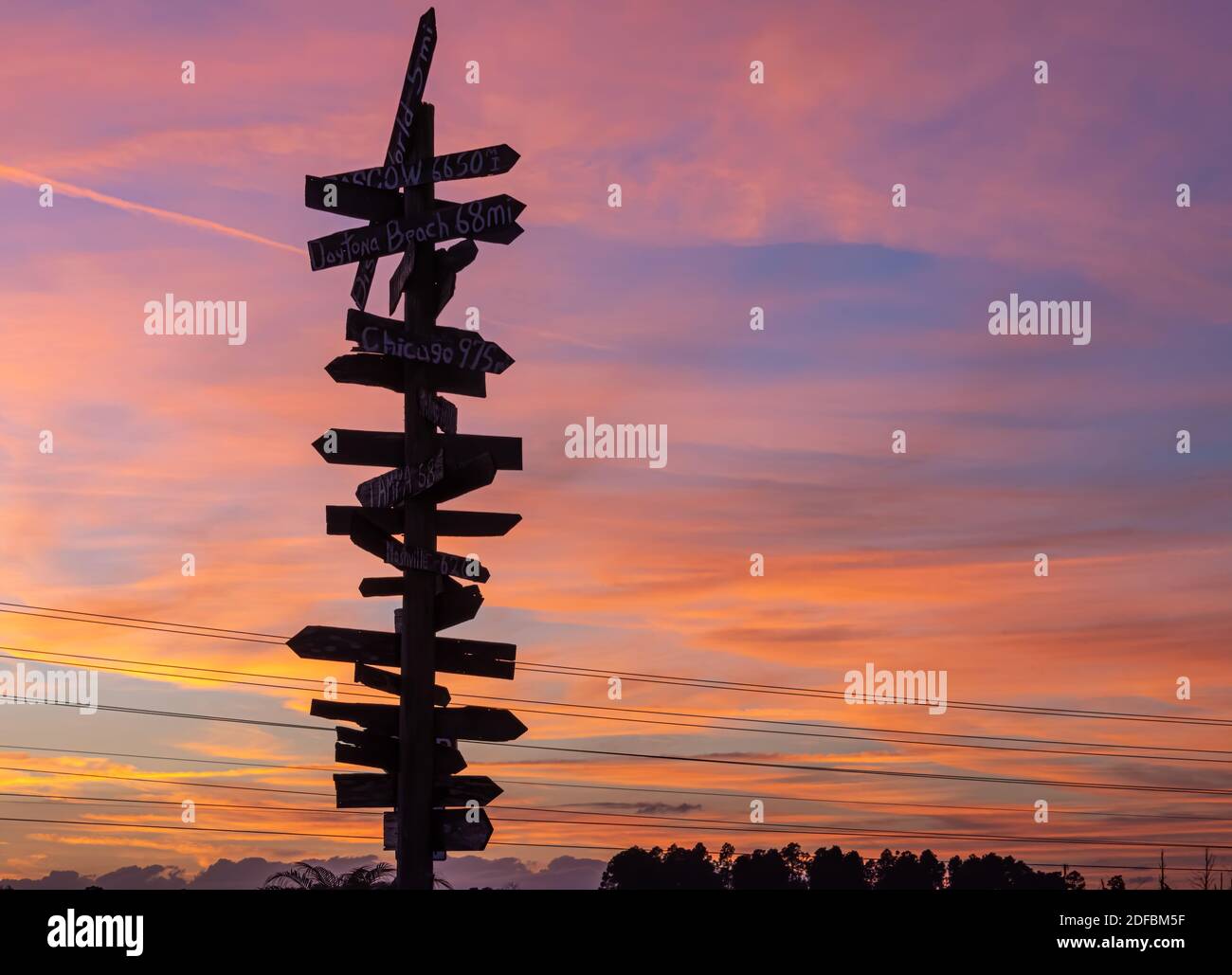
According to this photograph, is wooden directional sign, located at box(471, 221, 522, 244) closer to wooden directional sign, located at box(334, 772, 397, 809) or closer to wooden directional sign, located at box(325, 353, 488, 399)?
wooden directional sign, located at box(325, 353, 488, 399)

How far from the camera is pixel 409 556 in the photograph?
15383 mm

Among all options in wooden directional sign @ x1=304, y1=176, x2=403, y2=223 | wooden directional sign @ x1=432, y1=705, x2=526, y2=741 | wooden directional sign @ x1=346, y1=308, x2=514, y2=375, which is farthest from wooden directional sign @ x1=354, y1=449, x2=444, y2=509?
wooden directional sign @ x1=304, y1=176, x2=403, y2=223

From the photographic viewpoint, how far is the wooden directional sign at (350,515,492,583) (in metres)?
15.3

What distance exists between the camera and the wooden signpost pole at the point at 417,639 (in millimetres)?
15164

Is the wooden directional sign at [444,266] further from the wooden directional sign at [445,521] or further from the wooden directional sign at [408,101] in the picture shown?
the wooden directional sign at [445,521]

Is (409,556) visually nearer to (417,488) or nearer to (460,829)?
(417,488)

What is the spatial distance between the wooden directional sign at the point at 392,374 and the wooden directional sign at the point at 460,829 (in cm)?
466

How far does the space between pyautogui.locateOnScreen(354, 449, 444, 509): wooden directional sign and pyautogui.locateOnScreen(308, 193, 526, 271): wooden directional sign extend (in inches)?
96.6

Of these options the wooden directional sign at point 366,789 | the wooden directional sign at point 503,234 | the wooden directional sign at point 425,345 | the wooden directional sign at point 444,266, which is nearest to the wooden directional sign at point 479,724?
the wooden directional sign at point 366,789
